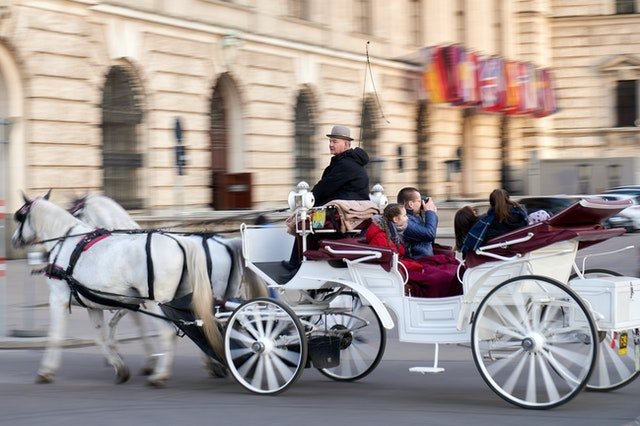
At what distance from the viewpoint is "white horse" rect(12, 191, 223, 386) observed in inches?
383

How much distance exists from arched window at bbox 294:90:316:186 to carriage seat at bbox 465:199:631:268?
25364mm

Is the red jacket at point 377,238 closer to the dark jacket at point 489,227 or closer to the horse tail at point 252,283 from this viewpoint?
the dark jacket at point 489,227

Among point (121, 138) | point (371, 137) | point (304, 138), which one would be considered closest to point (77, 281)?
point (121, 138)

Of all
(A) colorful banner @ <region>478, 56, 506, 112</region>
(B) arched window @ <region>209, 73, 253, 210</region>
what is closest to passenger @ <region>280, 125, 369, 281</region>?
(B) arched window @ <region>209, 73, 253, 210</region>

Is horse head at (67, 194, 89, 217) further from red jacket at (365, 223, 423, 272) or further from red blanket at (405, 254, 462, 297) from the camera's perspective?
red blanket at (405, 254, 462, 297)

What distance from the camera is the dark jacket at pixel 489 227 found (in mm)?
8750

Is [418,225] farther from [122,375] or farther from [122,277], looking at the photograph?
[122,375]

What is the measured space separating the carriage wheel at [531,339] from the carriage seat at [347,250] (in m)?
1.01

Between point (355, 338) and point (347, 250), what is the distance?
1181mm

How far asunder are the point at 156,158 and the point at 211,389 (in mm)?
18251

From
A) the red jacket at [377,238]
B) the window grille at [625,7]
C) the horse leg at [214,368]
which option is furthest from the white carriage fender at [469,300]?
the window grille at [625,7]

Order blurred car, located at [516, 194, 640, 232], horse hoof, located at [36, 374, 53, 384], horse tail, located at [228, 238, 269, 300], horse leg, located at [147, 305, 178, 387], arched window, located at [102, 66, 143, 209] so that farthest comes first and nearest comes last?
blurred car, located at [516, 194, 640, 232], arched window, located at [102, 66, 143, 209], horse tail, located at [228, 238, 269, 300], horse hoof, located at [36, 374, 53, 384], horse leg, located at [147, 305, 178, 387]

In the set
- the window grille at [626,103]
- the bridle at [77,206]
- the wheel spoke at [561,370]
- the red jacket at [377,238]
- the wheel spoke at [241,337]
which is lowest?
the wheel spoke at [561,370]

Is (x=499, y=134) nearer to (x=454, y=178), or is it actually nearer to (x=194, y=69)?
(x=454, y=178)
